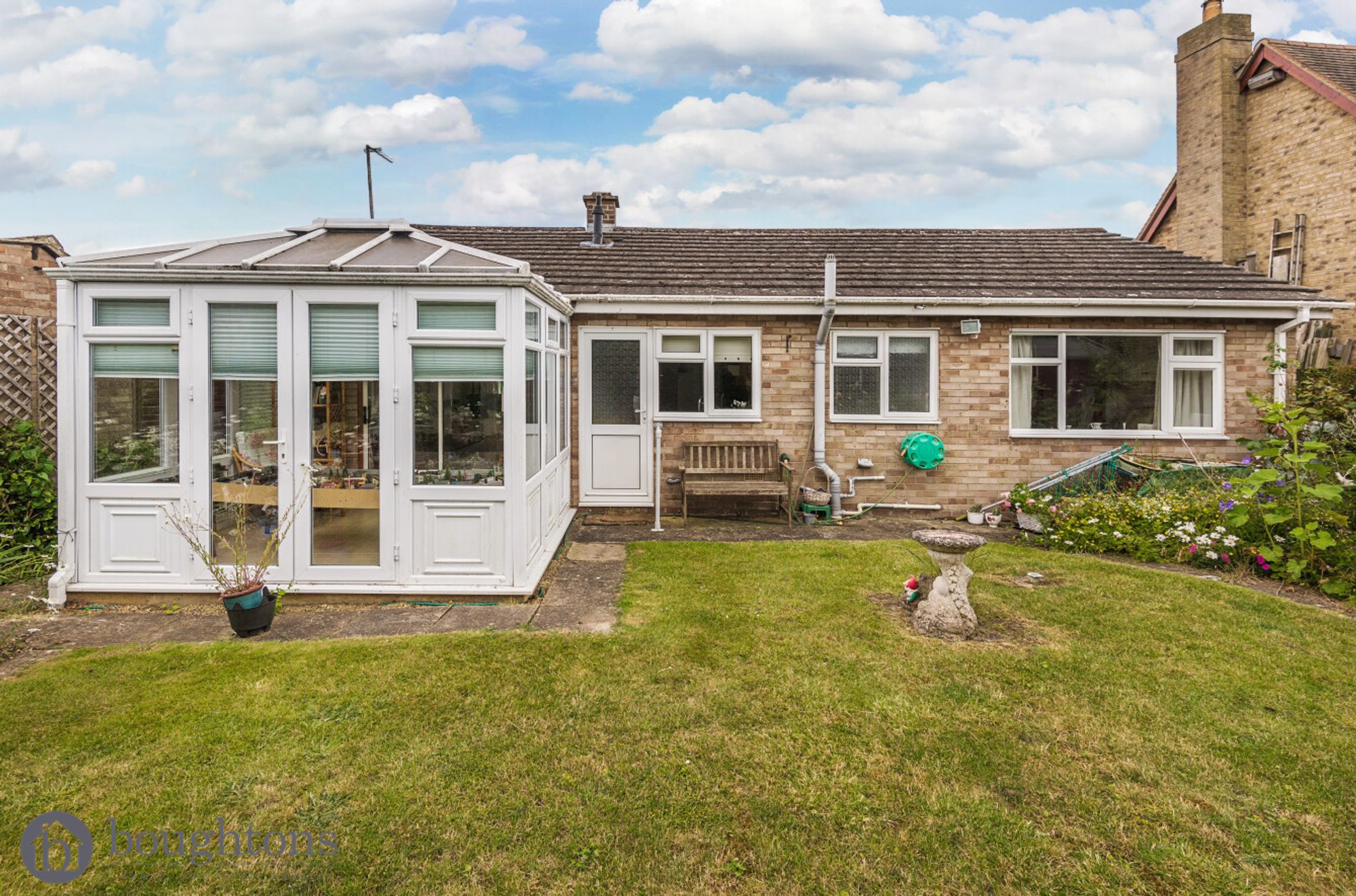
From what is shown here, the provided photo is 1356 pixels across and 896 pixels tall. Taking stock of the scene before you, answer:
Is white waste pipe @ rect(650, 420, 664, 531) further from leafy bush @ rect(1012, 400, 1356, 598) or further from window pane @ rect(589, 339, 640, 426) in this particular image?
leafy bush @ rect(1012, 400, 1356, 598)

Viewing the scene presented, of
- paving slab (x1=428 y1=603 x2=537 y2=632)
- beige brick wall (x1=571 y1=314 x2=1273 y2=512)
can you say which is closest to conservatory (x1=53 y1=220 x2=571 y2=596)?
paving slab (x1=428 y1=603 x2=537 y2=632)

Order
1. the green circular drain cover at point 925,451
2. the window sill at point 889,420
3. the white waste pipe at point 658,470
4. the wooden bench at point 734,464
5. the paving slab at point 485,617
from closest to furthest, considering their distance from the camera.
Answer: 1. the paving slab at point 485,617
2. the white waste pipe at point 658,470
3. the wooden bench at point 734,464
4. the green circular drain cover at point 925,451
5. the window sill at point 889,420

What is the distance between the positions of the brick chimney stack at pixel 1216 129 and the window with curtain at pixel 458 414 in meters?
17.7

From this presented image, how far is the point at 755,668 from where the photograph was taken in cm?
431

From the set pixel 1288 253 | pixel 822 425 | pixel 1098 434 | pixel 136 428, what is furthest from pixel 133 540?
pixel 1288 253

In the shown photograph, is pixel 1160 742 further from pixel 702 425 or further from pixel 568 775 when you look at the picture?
pixel 702 425

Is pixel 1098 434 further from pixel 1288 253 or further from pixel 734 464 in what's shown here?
pixel 1288 253

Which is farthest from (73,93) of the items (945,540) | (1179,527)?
(1179,527)

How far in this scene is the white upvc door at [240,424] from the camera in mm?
5336

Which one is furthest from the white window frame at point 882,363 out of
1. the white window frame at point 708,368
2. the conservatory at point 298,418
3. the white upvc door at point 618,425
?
the conservatory at point 298,418

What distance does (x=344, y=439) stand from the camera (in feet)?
17.8

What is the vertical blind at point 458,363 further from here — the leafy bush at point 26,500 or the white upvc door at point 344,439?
the leafy bush at point 26,500

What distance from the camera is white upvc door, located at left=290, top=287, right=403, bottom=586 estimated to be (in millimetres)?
5340

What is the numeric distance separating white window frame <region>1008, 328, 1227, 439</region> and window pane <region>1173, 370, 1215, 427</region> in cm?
6
